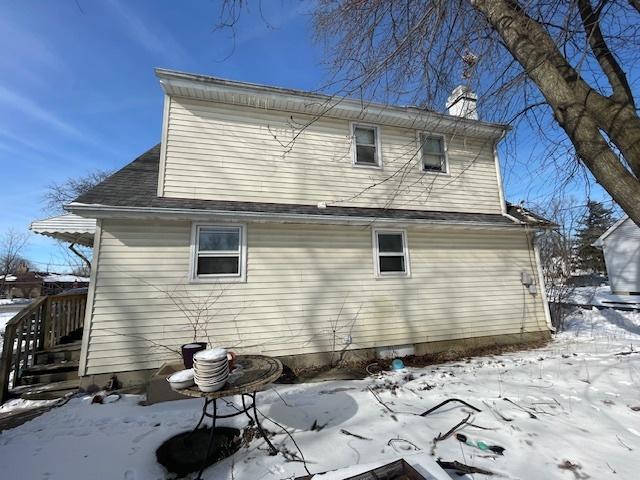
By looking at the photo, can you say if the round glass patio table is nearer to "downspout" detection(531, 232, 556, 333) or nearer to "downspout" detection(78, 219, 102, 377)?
"downspout" detection(78, 219, 102, 377)

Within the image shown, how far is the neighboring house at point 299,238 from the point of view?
5.62 meters

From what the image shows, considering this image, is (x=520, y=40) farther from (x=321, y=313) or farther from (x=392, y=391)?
(x=321, y=313)

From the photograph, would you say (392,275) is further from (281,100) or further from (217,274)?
(281,100)

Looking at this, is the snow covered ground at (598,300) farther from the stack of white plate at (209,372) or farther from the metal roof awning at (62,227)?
the metal roof awning at (62,227)

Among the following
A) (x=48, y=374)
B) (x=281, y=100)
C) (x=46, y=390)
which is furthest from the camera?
(x=281, y=100)

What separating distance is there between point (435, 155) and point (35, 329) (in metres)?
10.3

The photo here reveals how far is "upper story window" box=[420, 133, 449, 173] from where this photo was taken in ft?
27.5

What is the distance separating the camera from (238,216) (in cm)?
595

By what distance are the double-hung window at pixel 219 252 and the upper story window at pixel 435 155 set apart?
216 inches

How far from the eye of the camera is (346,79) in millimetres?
4113

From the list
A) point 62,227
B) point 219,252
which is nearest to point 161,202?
point 219,252

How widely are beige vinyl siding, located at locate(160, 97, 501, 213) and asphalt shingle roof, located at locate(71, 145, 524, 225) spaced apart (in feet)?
0.94

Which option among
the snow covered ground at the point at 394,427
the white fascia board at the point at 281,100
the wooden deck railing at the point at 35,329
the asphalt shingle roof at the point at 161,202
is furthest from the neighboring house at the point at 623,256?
the wooden deck railing at the point at 35,329

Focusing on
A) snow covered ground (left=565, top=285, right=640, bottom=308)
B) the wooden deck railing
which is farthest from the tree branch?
snow covered ground (left=565, top=285, right=640, bottom=308)
